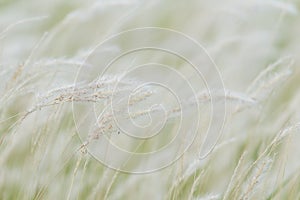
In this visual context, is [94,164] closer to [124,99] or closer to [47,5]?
[124,99]

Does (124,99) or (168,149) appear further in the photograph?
(168,149)

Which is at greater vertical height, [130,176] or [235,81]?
[235,81]

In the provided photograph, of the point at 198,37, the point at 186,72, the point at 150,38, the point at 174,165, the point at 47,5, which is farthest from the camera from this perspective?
the point at 47,5

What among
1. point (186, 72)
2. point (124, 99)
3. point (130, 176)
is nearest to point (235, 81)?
point (186, 72)

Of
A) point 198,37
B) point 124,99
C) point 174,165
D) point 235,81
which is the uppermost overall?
point 198,37

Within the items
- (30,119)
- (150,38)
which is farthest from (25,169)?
(150,38)

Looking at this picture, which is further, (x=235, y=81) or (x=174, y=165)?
(x=235, y=81)

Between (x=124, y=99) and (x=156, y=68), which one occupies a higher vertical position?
(x=156, y=68)

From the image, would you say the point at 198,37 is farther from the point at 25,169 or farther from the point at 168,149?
the point at 25,169

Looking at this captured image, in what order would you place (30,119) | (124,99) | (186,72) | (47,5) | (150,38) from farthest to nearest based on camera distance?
1. (47,5)
2. (150,38)
3. (186,72)
4. (30,119)
5. (124,99)
